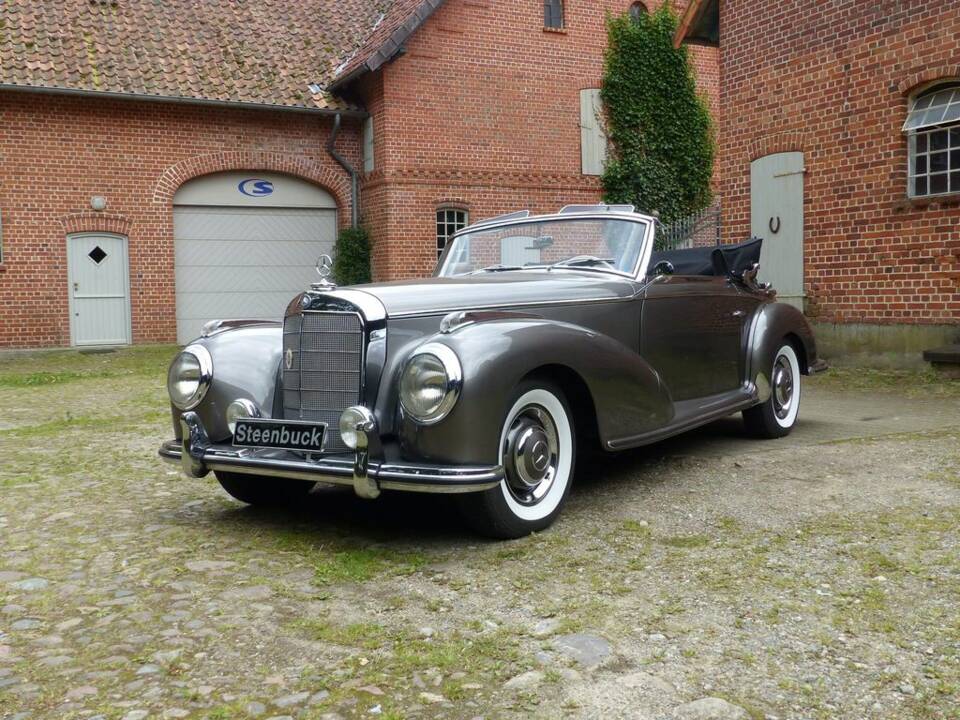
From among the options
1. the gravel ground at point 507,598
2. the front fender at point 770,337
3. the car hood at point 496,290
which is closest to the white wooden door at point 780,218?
the front fender at point 770,337

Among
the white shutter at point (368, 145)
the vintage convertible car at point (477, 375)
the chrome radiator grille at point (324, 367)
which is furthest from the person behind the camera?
the white shutter at point (368, 145)

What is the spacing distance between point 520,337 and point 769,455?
261 cm

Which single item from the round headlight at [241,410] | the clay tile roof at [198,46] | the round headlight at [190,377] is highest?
the clay tile roof at [198,46]

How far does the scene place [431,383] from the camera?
154 inches

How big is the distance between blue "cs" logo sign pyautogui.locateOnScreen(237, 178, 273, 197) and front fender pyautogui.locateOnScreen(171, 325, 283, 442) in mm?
14615

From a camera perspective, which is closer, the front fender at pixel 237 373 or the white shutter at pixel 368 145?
the front fender at pixel 237 373

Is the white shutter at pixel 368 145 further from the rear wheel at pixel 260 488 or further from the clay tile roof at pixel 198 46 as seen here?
the rear wheel at pixel 260 488

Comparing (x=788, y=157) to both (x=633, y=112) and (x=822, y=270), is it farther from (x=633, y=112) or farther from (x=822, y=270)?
(x=633, y=112)

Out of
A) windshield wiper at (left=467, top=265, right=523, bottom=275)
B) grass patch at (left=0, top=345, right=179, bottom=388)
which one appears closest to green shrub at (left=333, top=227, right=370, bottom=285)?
grass patch at (left=0, top=345, right=179, bottom=388)

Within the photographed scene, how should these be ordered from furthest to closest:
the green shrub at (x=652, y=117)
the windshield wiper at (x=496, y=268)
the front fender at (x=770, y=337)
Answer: the green shrub at (x=652, y=117) < the front fender at (x=770, y=337) < the windshield wiper at (x=496, y=268)

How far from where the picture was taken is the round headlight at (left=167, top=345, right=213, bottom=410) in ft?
15.2

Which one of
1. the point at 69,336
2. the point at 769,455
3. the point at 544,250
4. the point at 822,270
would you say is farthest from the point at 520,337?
the point at 69,336

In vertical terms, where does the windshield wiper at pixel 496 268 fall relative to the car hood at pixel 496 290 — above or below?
above

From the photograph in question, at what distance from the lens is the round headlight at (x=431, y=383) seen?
3.87 metres
